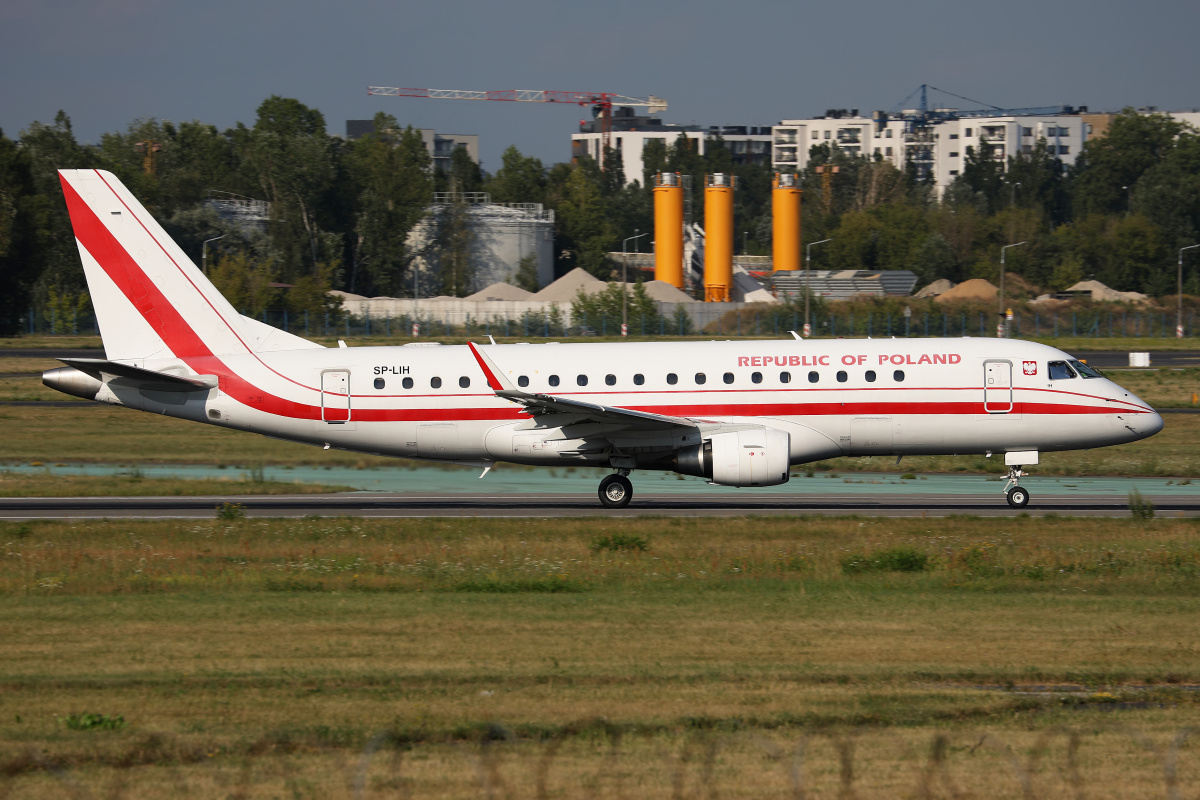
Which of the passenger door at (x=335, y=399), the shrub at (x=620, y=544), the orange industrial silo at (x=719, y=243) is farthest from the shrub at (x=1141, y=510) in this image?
the orange industrial silo at (x=719, y=243)

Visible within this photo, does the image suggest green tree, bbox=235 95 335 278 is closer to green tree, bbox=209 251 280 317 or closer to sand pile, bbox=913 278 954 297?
green tree, bbox=209 251 280 317

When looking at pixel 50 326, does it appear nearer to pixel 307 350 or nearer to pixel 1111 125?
pixel 307 350

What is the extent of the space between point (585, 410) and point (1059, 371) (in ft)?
36.4

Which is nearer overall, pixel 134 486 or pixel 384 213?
pixel 134 486

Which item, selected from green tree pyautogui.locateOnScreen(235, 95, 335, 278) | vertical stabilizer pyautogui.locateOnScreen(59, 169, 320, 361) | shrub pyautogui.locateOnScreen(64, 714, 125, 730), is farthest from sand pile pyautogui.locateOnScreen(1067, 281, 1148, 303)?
shrub pyautogui.locateOnScreen(64, 714, 125, 730)

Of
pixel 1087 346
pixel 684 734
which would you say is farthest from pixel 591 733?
pixel 1087 346

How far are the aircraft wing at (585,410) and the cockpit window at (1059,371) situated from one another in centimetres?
834

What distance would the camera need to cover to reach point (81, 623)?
51.4 ft

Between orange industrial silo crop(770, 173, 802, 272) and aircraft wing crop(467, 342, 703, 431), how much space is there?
347 ft

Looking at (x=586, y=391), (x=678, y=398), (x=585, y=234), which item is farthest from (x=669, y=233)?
(x=678, y=398)

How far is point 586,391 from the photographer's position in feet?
92.3

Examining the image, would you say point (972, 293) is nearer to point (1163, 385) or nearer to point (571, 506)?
point (1163, 385)

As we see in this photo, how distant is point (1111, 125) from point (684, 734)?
18338 centimetres

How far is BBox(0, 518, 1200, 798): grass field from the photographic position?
978 cm
